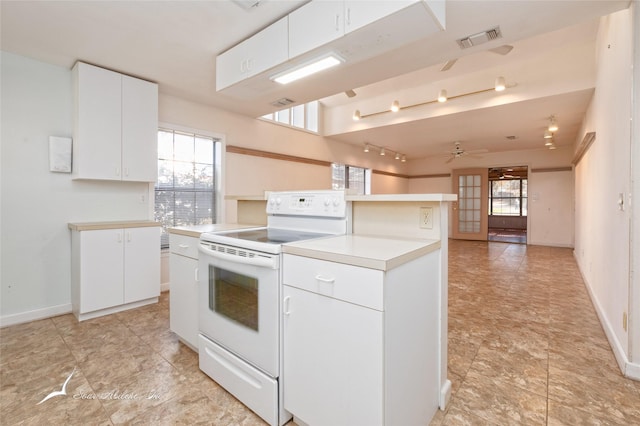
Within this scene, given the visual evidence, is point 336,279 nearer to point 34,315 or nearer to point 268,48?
point 268,48

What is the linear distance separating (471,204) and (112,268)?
861cm

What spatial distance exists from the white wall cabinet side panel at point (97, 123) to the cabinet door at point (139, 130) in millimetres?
60

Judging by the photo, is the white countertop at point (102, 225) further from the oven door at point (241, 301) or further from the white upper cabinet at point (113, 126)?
the oven door at point (241, 301)

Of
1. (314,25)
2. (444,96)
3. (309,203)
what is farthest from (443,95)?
(309,203)

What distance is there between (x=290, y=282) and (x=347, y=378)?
1.60 ft

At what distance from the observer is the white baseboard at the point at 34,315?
9.10ft

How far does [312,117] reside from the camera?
241 inches

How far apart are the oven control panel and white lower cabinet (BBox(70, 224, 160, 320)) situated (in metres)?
1.83

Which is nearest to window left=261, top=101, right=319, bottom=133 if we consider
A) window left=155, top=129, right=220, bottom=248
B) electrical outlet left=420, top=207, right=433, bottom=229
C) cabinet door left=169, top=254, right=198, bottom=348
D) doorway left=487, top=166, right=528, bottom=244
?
window left=155, top=129, right=220, bottom=248

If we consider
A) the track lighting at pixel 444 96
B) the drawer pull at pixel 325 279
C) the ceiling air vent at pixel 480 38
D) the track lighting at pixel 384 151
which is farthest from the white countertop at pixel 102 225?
the track lighting at pixel 384 151

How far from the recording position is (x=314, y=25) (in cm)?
205

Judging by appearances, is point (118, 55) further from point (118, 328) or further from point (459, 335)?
point (459, 335)

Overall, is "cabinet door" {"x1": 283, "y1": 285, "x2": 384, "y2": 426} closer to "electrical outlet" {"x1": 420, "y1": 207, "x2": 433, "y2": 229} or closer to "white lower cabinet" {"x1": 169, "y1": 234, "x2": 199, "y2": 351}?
"electrical outlet" {"x1": 420, "y1": 207, "x2": 433, "y2": 229}

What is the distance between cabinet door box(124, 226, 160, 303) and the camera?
3.17 metres
